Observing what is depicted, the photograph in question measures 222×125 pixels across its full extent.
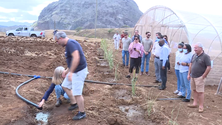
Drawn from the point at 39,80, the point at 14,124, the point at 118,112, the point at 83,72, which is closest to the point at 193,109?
the point at 118,112

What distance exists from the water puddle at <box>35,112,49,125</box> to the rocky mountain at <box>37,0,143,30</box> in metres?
61.9

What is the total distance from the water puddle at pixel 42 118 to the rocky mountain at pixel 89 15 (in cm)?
6186

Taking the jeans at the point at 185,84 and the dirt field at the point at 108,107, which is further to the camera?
the jeans at the point at 185,84

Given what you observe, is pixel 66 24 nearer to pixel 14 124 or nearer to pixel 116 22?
pixel 116 22

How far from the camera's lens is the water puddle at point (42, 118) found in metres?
3.27

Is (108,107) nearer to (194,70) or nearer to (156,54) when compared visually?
(194,70)

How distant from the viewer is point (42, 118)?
3.41 m

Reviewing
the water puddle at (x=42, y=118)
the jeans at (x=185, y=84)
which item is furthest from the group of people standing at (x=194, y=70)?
the water puddle at (x=42, y=118)

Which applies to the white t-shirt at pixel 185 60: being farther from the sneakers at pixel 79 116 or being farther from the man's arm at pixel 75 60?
the man's arm at pixel 75 60

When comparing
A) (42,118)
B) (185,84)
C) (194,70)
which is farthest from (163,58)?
(42,118)

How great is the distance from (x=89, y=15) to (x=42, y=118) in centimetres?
7590

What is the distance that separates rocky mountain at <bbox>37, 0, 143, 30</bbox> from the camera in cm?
7094

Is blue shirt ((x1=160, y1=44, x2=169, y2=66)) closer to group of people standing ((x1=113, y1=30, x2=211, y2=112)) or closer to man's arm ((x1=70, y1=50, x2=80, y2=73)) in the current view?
group of people standing ((x1=113, y1=30, x2=211, y2=112))

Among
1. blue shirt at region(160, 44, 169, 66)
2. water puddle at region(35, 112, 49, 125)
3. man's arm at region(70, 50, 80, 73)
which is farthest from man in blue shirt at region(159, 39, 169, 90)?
water puddle at region(35, 112, 49, 125)
